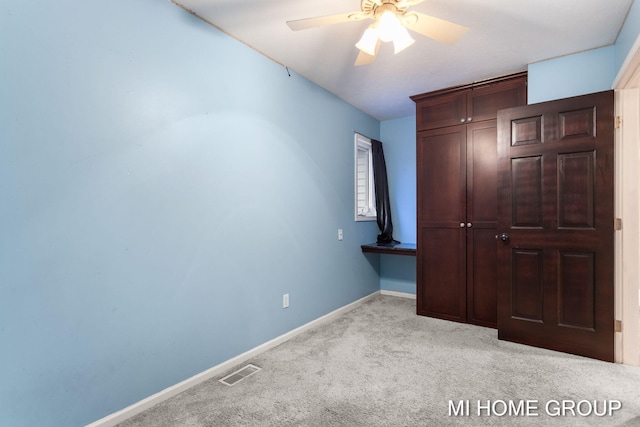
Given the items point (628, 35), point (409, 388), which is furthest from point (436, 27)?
point (409, 388)

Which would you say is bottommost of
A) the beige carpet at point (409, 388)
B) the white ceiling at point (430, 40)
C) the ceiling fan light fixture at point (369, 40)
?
the beige carpet at point (409, 388)

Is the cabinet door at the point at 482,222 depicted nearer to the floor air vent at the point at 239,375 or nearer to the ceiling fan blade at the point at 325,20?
the ceiling fan blade at the point at 325,20

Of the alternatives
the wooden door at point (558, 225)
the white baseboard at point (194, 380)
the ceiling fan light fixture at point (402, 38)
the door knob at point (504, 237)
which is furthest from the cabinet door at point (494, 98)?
the white baseboard at point (194, 380)

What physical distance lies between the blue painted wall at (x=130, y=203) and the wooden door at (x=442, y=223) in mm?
1545

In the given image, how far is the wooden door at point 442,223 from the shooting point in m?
3.32

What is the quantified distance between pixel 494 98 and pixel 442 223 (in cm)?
134

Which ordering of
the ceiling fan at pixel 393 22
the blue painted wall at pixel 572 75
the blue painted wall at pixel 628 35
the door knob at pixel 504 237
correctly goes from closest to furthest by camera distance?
the ceiling fan at pixel 393 22, the blue painted wall at pixel 628 35, the blue painted wall at pixel 572 75, the door knob at pixel 504 237

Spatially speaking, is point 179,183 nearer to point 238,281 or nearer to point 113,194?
point 113,194

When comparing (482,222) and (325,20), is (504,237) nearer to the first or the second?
(482,222)

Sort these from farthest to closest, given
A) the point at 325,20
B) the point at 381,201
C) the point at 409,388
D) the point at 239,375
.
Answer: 1. the point at 381,201
2. the point at 239,375
3. the point at 409,388
4. the point at 325,20

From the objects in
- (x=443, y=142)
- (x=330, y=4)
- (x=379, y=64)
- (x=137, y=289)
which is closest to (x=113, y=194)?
(x=137, y=289)

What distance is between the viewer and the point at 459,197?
3.32 meters

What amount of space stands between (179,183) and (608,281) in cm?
319

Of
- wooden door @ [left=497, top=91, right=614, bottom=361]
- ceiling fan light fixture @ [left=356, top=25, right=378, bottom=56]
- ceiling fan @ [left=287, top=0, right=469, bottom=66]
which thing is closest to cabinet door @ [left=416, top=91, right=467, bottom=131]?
wooden door @ [left=497, top=91, right=614, bottom=361]
